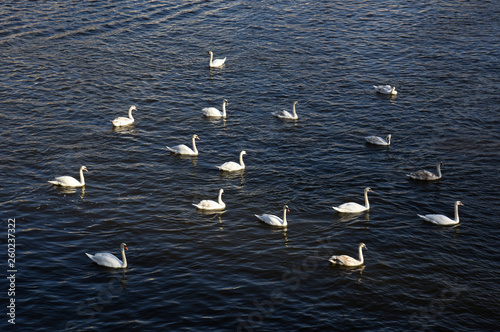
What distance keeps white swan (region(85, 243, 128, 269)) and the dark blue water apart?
44 cm

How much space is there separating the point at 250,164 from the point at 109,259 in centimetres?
1189

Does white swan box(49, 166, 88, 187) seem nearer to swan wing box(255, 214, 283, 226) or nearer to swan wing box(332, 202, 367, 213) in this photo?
swan wing box(255, 214, 283, 226)

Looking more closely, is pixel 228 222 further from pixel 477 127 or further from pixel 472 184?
pixel 477 127

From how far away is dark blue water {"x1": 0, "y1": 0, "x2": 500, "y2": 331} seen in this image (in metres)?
24.0

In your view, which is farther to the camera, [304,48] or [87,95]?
[304,48]

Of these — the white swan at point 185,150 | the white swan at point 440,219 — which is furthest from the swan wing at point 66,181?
the white swan at point 440,219

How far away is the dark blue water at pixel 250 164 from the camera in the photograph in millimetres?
23984

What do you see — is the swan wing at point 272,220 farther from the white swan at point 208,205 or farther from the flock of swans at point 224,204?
the white swan at point 208,205

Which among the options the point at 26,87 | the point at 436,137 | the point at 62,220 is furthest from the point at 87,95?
the point at 436,137

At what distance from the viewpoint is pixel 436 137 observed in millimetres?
37438

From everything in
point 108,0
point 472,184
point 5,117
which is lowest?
point 472,184

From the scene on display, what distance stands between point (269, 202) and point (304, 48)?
22.9 m

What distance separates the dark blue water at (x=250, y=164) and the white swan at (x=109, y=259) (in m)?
0.44

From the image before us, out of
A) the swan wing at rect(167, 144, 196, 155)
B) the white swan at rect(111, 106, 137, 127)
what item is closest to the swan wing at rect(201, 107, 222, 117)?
the white swan at rect(111, 106, 137, 127)
